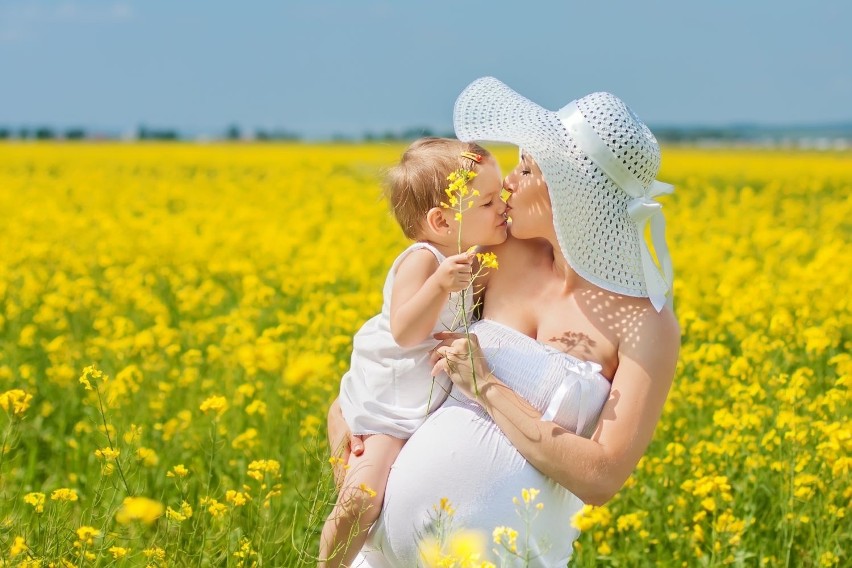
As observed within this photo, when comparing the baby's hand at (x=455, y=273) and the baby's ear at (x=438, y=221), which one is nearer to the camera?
the baby's hand at (x=455, y=273)

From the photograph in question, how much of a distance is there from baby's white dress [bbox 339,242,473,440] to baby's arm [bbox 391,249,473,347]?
0.03 metres

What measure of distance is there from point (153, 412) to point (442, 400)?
1929 millimetres

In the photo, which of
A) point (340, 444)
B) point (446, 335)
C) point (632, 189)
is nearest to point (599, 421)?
point (446, 335)

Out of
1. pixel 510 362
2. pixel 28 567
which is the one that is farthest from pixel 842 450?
pixel 28 567

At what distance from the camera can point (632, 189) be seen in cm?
241

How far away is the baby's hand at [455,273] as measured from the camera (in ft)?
7.46

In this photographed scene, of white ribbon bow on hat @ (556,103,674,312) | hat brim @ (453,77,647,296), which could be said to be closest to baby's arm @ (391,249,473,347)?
hat brim @ (453,77,647,296)

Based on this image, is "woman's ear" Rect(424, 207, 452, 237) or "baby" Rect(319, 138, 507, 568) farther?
"woman's ear" Rect(424, 207, 452, 237)

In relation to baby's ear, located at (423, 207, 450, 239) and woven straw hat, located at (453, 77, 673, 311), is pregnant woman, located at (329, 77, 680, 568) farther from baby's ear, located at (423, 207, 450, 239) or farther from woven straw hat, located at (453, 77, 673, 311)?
baby's ear, located at (423, 207, 450, 239)

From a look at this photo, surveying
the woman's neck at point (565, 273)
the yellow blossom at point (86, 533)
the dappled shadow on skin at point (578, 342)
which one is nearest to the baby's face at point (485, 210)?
the woman's neck at point (565, 273)

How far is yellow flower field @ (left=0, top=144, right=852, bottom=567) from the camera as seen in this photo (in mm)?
2635

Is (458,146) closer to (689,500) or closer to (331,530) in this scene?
(331,530)

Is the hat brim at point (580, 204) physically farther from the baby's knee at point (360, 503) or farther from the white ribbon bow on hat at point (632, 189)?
the baby's knee at point (360, 503)

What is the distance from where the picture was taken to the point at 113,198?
1294 centimetres
